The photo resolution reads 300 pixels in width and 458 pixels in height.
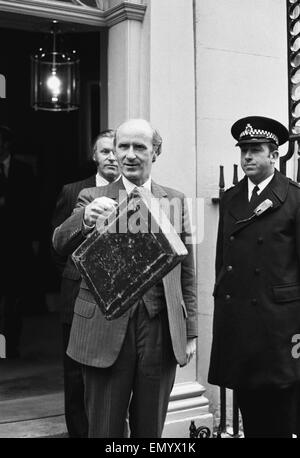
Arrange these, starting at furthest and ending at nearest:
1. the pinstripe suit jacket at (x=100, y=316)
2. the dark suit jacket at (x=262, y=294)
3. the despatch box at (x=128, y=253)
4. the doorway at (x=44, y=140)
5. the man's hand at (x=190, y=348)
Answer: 1. the doorway at (x=44, y=140)
2. the dark suit jacket at (x=262, y=294)
3. the man's hand at (x=190, y=348)
4. the pinstripe suit jacket at (x=100, y=316)
5. the despatch box at (x=128, y=253)

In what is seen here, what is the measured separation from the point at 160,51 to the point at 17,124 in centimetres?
637

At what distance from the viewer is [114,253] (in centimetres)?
313

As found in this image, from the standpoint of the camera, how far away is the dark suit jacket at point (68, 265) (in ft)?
16.6

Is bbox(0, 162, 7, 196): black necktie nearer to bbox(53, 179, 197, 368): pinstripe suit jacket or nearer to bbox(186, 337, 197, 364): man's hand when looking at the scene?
bbox(53, 179, 197, 368): pinstripe suit jacket

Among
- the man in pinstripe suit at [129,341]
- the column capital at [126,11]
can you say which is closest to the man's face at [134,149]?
the man in pinstripe suit at [129,341]

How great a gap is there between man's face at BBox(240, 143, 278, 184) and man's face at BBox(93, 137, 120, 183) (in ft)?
3.15

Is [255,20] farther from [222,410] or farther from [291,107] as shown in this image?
[222,410]

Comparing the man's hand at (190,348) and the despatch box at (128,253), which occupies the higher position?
the despatch box at (128,253)

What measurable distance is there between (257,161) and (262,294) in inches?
32.1

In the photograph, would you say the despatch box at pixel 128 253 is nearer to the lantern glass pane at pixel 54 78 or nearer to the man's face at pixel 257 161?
the man's face at pixel 257 161

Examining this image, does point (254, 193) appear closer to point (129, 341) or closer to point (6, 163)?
point (129, 341)

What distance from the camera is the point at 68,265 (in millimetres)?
5121

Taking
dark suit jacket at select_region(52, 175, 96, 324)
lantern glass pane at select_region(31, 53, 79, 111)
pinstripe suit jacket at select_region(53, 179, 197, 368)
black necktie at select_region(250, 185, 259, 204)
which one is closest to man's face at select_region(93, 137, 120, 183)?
dark suit jacket at select_region(52, 175, 96, 324)
